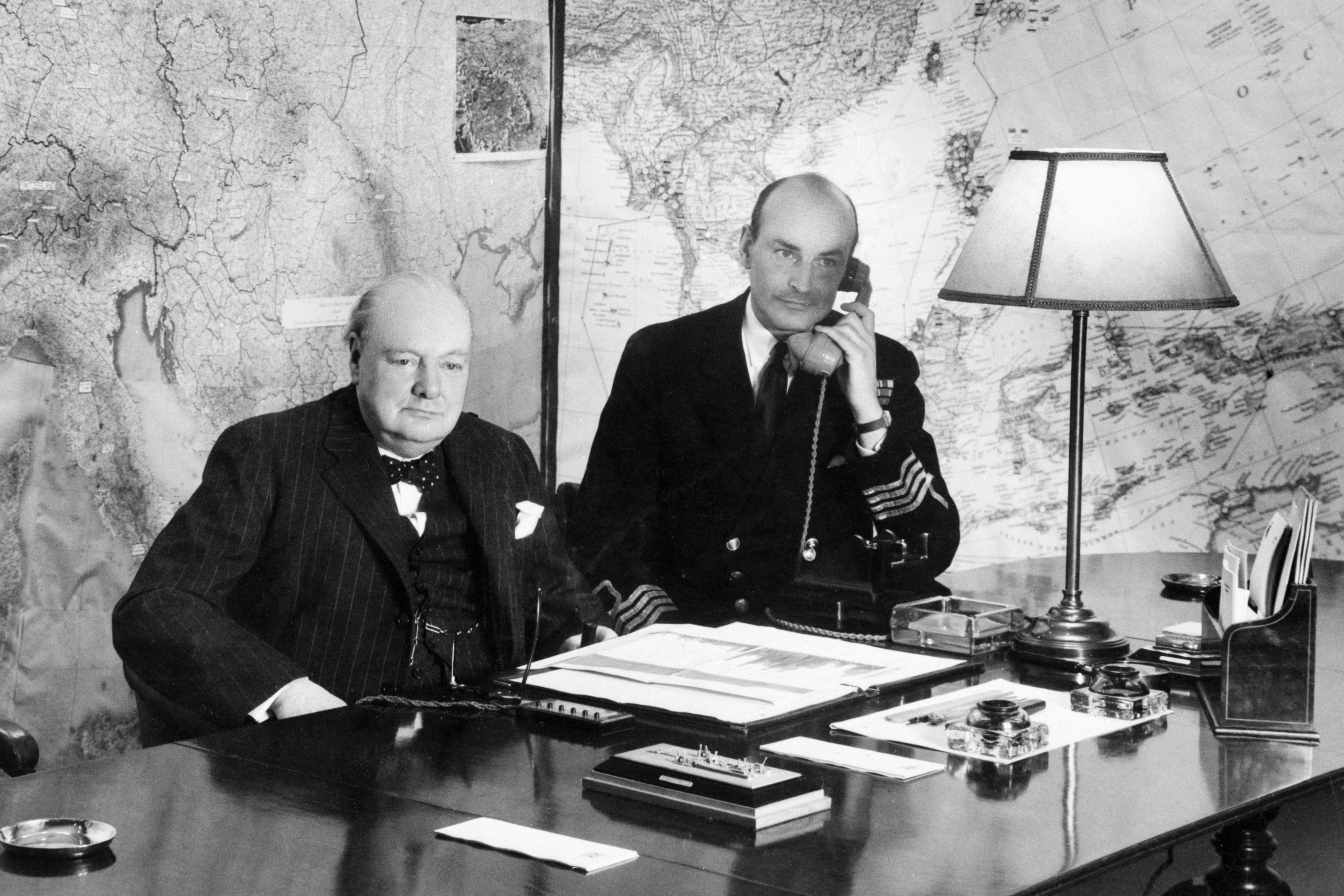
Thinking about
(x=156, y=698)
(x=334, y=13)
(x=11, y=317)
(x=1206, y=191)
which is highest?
(x=334, y=13)

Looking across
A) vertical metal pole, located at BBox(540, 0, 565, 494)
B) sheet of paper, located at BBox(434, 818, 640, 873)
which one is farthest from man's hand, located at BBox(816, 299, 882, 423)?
sheet of paper, located at BBox(434, 818, 640, 873)

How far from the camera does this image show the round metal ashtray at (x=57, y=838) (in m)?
1.47

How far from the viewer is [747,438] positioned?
3.71 meters

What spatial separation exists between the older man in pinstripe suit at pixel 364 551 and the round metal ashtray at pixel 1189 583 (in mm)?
1106

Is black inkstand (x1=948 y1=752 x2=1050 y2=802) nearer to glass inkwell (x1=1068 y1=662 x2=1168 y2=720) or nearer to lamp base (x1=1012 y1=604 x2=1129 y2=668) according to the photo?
glass inkwell (x1=1068 y1=662 x2=1168 y2=720)

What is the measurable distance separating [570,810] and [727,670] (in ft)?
2.08

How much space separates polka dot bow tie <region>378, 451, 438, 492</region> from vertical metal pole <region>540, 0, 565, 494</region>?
1085 millimetres

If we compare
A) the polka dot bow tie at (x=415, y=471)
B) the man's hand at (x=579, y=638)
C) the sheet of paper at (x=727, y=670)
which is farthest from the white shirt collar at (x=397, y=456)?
the sheet of paper at (x=727, y=670)

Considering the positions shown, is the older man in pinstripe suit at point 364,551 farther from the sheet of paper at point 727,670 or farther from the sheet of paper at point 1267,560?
the sheet of paper at point 1267,560

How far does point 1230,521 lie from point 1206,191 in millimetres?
746

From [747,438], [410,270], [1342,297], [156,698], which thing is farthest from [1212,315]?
[156,698]

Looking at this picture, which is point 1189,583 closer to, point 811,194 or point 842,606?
point 842,606

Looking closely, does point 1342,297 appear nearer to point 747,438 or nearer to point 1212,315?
point 1212,315

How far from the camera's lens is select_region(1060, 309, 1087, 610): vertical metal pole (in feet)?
8.30
